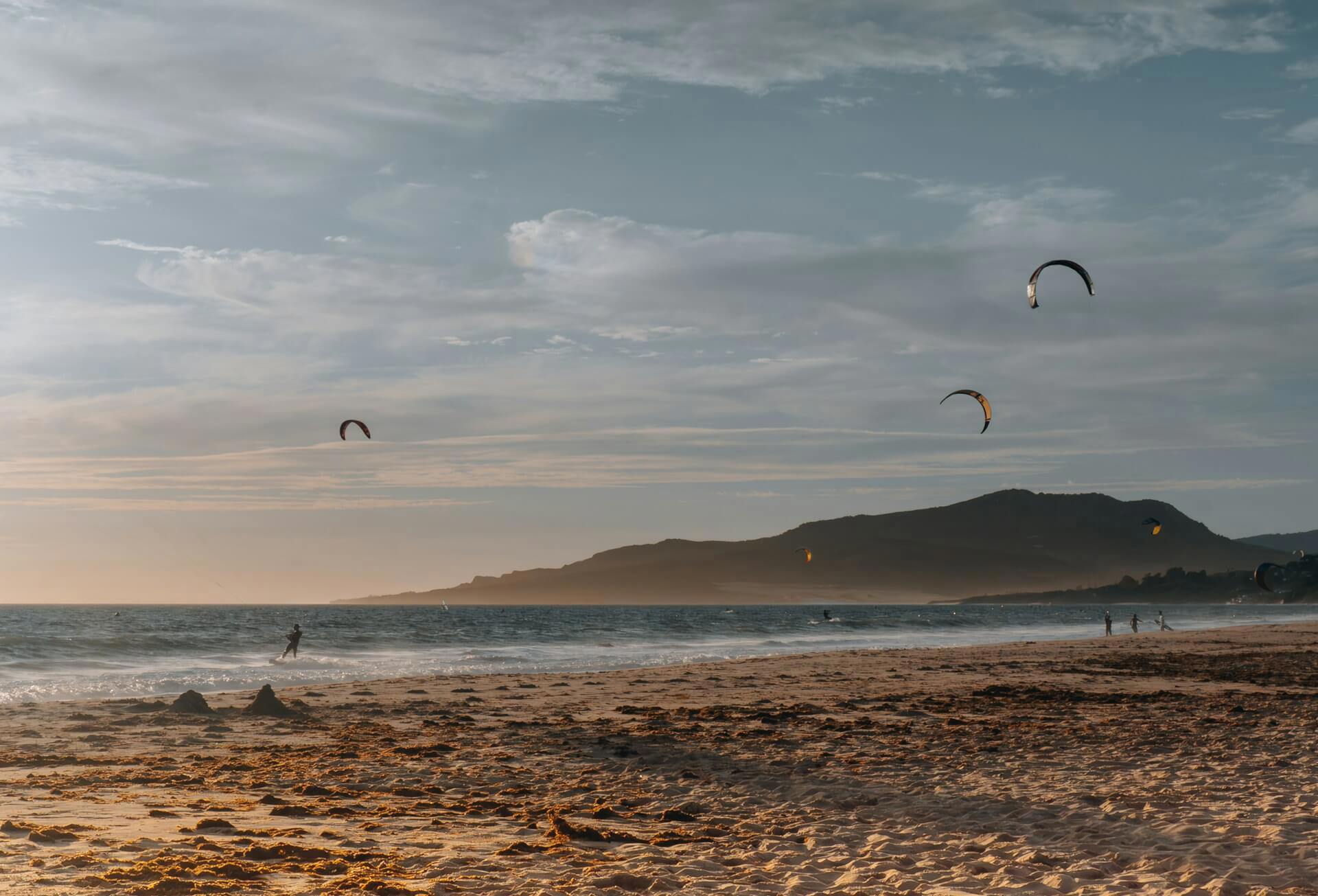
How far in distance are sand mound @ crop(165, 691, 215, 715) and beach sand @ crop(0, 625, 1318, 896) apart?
219 millimetres

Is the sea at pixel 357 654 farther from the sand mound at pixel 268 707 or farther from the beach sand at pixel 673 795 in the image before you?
the beach sand at pixel 673 795

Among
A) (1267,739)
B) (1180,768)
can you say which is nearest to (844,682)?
(1267,739)

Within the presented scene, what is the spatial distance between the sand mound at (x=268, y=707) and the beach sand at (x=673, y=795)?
0.87 feet

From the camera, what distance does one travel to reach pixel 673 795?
10000 mm

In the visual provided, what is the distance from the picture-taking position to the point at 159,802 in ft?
30.0

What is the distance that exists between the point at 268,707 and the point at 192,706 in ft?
3.73

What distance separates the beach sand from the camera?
684 centimetres

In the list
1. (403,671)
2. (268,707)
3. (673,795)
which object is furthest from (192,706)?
(403,671)

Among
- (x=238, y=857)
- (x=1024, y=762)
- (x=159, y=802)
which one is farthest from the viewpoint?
(x=1024, y=762)

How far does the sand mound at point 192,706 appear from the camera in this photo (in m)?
16.3

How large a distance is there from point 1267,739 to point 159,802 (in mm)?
12014

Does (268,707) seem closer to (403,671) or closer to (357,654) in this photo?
(403,671)

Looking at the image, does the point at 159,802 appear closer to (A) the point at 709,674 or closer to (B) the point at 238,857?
(B) the point at 238,857

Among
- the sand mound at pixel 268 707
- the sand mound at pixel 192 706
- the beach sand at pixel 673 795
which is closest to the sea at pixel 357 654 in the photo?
the sand mound at pixel 192 706
